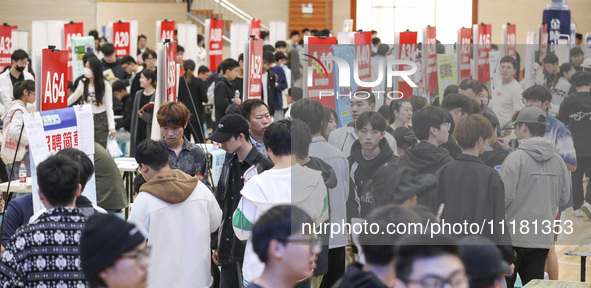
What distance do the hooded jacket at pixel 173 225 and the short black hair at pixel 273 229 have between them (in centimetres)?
160

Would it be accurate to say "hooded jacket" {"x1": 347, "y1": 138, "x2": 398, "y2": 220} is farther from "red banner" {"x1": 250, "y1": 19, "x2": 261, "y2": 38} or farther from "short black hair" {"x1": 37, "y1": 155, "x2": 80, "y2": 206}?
"red banner" {"x1": 250, "y1": 19, "x2": 261, "y2": 38}

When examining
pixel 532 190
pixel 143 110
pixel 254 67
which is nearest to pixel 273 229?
pixel 532 190

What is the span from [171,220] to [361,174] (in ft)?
4.25

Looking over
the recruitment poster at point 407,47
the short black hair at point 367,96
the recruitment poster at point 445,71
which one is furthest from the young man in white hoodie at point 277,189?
the recruitment poster at point 445,71

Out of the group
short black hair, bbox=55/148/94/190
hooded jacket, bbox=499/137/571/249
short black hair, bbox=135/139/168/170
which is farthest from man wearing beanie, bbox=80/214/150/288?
hooded jacket, bbox=499/137/571/249

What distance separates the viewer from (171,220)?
4430mm

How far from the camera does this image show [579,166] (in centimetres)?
928

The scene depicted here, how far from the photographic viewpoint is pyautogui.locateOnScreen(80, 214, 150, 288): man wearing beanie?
270cm

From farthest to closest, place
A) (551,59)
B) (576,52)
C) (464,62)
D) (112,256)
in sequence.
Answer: (576,52) < (551,59) < (464,62) < (112,256)

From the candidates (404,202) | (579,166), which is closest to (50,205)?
(404,202)

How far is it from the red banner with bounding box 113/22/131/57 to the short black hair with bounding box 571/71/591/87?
27.6 ft

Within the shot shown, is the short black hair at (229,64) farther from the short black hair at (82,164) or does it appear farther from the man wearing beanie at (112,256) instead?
the man wearing beanie at (112,256)

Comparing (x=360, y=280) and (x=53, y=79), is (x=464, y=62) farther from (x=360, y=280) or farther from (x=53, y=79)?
(x=360, y=280)

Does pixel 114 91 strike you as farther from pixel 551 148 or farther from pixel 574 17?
pixel 574 17
